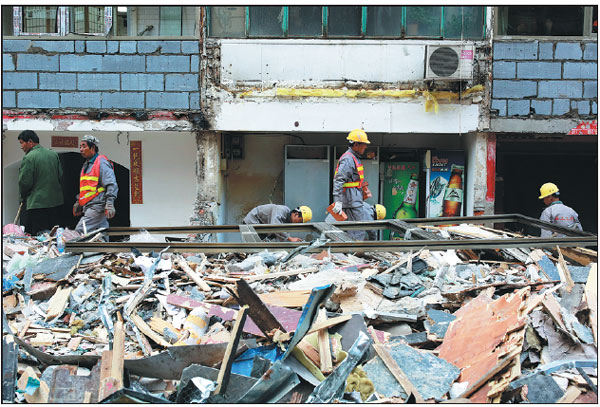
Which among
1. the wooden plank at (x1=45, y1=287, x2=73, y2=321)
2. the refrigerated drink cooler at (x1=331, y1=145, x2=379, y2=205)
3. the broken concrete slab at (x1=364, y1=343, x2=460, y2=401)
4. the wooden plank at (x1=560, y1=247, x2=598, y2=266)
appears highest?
the refrigerated drink cooler at (x1=331, y1=145, x2=379, y2=205)

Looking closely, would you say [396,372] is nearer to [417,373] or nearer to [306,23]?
[417,373]

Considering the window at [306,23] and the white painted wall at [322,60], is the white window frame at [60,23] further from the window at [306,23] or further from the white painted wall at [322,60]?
the window at [306,23]

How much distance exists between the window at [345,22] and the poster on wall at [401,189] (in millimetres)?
2538

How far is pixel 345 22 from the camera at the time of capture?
33.0 feet

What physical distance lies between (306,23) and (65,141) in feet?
16.7

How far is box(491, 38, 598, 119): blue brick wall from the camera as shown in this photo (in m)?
9.87

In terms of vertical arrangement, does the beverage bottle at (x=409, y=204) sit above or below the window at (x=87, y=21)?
below

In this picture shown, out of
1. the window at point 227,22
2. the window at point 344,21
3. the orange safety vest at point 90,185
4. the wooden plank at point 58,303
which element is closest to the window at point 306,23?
the window at point 344,21

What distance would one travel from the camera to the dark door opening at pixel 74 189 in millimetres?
12422

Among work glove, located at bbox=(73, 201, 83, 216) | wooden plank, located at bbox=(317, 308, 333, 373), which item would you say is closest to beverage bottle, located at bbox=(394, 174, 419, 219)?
work glove, located at bbox=(73, 201, 83, 216)

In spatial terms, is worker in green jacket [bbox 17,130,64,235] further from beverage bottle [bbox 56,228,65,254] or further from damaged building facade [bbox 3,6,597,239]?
beverage bottle [bbox 56,228,65,254]

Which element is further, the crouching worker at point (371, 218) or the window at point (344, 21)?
the window at point (344, 21)

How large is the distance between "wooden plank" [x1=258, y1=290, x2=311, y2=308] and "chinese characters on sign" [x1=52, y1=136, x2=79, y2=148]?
Result: 7.70 m

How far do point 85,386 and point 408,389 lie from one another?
1.97 metres
